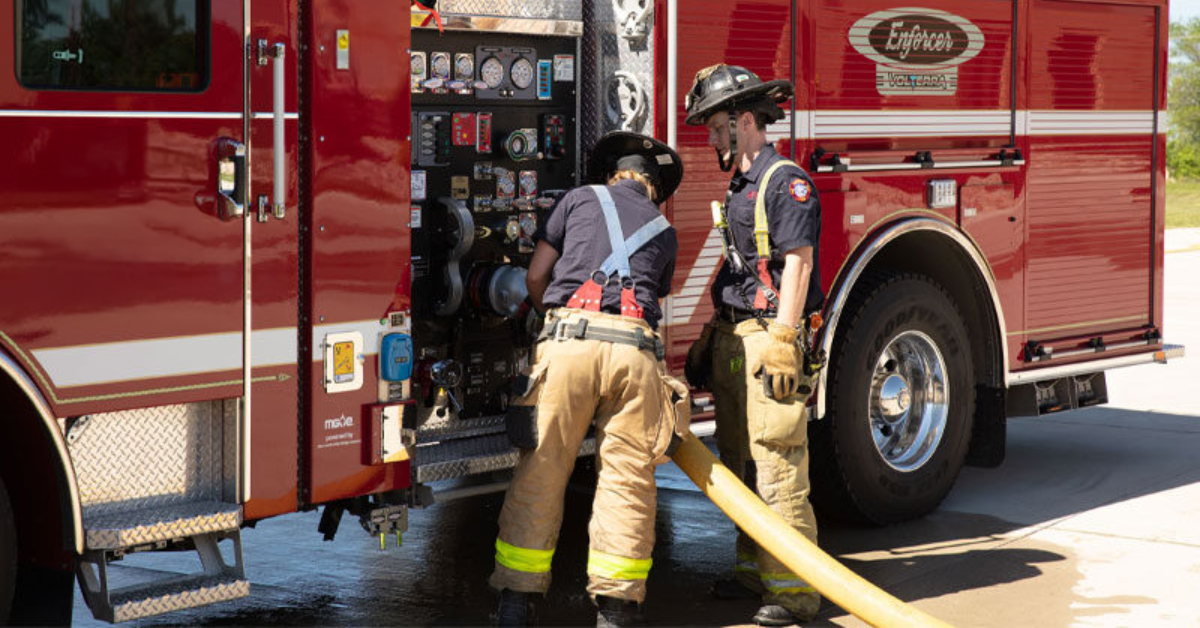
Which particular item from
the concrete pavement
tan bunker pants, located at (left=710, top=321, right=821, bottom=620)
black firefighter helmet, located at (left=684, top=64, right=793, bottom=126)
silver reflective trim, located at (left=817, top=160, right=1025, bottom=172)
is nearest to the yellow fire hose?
tan bunker pants, located at (left=710, top=321, right=821, bottom=620)

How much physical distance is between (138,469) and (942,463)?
401cm

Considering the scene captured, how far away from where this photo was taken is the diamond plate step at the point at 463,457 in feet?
18.8

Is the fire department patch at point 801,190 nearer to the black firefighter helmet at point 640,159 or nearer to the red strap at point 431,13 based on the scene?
the black firefighter helmet at point 640,159

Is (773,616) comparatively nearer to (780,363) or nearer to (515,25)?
(780,363)

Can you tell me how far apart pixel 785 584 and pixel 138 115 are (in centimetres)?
270

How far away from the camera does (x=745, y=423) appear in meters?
6.07

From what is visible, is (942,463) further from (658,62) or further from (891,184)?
(658,62)

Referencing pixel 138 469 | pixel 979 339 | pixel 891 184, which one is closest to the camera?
pixel 138 469

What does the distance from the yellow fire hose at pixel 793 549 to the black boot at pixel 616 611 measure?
47 cm

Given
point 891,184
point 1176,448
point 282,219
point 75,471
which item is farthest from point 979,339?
point 75,471

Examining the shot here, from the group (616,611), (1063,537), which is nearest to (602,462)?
(616,611)

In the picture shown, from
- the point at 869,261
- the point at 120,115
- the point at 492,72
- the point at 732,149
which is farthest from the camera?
the point at 869,261

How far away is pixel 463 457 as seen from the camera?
5895 millimetres

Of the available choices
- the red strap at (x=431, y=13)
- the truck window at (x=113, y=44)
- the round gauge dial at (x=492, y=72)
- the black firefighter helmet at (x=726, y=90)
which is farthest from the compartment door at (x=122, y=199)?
the black firefighter helmet at (x=726, y=90)
